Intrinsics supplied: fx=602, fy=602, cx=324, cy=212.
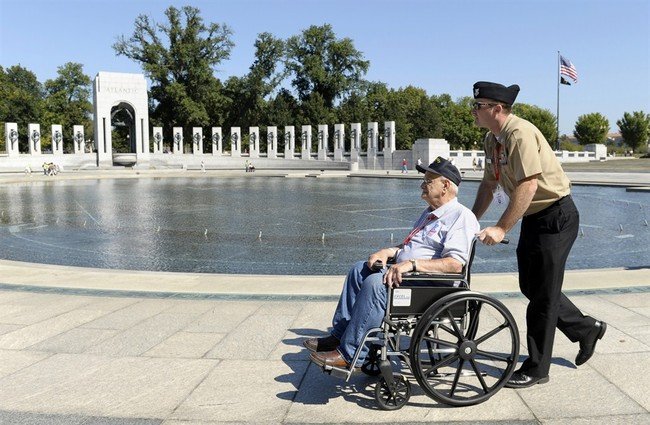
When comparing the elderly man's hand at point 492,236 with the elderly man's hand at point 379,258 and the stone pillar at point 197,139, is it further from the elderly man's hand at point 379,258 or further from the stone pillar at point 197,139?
the stone pillar at point 197,139

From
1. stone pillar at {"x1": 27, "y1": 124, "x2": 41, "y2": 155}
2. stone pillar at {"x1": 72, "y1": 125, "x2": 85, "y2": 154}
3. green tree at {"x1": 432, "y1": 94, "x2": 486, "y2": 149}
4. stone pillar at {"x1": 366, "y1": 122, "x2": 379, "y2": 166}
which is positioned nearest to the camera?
stone pillar at {"x1": 27, "y1": 124, "x2": 41, "y2": 155}

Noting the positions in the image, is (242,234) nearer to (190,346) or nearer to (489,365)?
(190,346)

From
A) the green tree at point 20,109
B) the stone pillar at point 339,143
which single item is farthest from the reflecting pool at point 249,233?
the green tree at point 20,109

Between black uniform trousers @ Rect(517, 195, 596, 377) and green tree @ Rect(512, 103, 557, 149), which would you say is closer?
black uniform trousers @ Rect(517, 195, 596, 377)

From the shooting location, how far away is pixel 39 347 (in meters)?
5.06

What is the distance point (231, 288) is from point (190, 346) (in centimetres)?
214

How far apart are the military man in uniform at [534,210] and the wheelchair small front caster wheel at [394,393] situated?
83 centimetres

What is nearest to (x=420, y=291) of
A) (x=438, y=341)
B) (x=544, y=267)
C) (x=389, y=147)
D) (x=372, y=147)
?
(x=438, y=341)

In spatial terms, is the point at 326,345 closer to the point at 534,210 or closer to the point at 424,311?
the point at 424,311

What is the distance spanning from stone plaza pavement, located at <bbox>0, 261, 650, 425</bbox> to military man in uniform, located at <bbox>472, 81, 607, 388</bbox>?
0.33 m

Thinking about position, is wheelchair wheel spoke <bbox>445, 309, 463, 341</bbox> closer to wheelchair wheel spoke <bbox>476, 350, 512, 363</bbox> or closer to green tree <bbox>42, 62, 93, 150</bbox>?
wheelchair wheel spoke <bbox>476, 350, 512, 363</bbox>

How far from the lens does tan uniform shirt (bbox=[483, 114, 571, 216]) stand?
3.86 metres

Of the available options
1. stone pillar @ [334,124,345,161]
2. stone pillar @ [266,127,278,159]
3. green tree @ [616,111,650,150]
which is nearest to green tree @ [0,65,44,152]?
stone pillar @ [266,127,278,159]

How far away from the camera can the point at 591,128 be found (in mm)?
107250
